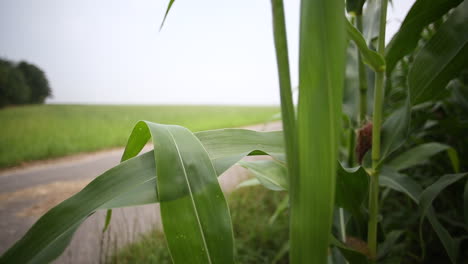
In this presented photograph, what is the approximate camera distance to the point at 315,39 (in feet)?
0.58

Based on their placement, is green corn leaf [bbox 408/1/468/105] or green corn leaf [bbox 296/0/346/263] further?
green corn leaf [bbox 408/1/468/105]

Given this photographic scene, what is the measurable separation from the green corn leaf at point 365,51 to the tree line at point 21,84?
921mm

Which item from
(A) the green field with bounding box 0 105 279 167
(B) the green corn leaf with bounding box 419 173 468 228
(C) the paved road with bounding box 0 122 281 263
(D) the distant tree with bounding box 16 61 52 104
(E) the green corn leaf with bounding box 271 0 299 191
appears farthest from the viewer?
(D) the distant tree with bounding box 16 61 52 104

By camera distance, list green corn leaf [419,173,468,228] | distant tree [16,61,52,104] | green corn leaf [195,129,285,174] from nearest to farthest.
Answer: green corn leaf [195,129,285,174], green corn leaf [419,173,468,228], distant tree [16,61,52,104]

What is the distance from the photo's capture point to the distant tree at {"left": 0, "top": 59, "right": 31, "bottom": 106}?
67cm

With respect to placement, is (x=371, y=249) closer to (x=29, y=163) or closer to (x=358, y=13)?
(x=358, y=13)

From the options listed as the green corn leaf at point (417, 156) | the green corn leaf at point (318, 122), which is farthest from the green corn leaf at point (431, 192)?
the green corn leaf at point (318, 122)

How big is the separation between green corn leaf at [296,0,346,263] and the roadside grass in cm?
60

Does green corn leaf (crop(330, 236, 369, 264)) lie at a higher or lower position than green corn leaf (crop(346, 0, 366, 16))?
lower

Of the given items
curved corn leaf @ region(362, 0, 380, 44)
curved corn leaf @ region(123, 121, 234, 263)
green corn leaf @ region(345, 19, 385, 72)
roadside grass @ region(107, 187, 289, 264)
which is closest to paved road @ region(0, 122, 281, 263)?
roadside grass @ region(107, 187, 289, 264)

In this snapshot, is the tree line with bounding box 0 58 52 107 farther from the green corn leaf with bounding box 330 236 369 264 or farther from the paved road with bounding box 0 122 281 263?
the green corn leaf with bounding box 330 236 369 264

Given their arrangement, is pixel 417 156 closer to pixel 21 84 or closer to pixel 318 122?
pixel 318 122

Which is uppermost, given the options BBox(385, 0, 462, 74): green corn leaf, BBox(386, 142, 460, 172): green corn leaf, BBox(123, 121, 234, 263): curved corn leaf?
BBox(385, 0, 462, 74): green corn leaf

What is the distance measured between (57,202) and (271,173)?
577mm
